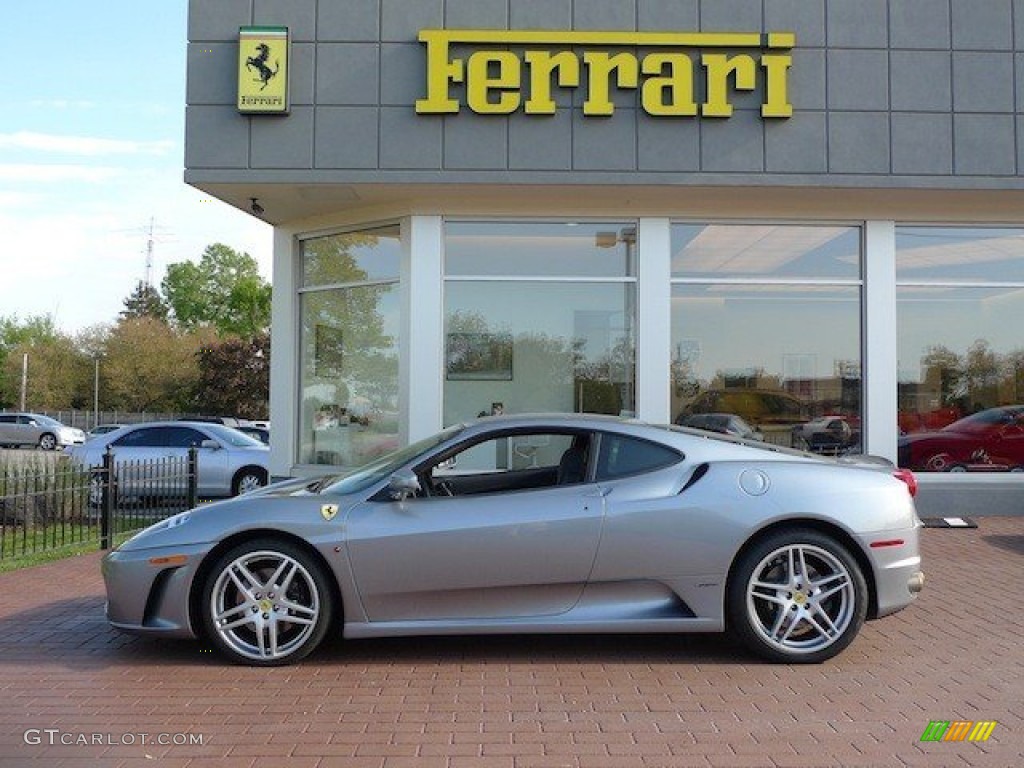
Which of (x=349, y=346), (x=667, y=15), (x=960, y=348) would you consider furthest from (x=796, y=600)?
(x=349, y=346)

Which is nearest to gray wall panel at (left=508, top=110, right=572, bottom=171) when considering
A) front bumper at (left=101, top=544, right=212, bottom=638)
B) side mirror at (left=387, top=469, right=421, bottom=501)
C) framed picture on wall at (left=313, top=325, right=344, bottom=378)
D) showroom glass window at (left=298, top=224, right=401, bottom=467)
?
showroom glass window at (left=298, top=224, right=401, bottom=467)

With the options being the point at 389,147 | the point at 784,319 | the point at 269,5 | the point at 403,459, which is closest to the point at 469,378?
the point at 389,147

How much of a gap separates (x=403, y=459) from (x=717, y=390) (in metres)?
6.61

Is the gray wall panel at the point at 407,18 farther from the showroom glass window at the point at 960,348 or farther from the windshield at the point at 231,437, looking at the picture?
the windshield at the point at 231,437

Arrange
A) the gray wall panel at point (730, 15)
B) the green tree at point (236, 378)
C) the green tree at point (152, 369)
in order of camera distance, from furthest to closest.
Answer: the green tree at point (152, 369), the green tree at point (236, 378), the gray wall panel at point (730, 15)

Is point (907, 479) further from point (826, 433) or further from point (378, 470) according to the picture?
point (826, 433)

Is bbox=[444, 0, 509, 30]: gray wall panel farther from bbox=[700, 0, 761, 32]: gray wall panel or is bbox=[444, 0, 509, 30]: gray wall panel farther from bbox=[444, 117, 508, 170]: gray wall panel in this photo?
bbox=[700, 0, 761, 32]: gray wall panel

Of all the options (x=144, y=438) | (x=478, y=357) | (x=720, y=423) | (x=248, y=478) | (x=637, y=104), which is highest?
(x=637, y=104)

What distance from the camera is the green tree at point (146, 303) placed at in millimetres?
100625

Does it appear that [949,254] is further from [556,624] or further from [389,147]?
[556,624]

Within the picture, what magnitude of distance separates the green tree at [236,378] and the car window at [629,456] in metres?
51.2

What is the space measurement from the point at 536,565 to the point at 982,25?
8.98m

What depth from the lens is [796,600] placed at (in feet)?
19.0

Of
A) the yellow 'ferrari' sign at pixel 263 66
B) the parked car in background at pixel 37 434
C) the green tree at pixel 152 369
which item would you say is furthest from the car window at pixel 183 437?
the green tree at pixel 152 369
